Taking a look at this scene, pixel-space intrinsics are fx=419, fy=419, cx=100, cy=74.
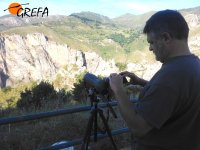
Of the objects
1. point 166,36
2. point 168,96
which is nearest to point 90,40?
point 166,36

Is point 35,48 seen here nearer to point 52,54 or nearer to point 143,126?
point 52,54

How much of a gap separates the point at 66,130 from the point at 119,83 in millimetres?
3589

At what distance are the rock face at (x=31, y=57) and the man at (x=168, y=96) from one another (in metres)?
151

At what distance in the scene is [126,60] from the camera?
165 metres

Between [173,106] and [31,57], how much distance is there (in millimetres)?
161982

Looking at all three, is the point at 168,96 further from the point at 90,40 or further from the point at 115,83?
the point at 90,40

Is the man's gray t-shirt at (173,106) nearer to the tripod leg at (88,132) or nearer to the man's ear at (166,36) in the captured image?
the man's ear at (166,36)

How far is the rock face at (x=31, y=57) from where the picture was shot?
6147 inches

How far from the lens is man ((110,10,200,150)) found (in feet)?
6.62

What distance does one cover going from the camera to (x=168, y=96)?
2.01m

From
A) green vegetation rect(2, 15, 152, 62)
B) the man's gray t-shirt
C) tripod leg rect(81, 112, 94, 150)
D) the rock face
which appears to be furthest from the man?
green vegetation rect(2, 15, 152, 62)

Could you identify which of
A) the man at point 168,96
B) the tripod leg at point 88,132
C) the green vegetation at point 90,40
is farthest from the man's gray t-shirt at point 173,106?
the green vegetation at point 90,40

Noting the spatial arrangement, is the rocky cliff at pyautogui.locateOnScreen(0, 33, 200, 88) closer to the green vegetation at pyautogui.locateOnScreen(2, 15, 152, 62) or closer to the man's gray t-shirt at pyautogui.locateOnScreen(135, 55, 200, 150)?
the green vegetation at pyautogui.locateOnScreen(2, 15, 152, 62)

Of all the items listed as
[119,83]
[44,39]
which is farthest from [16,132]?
[44,39]
